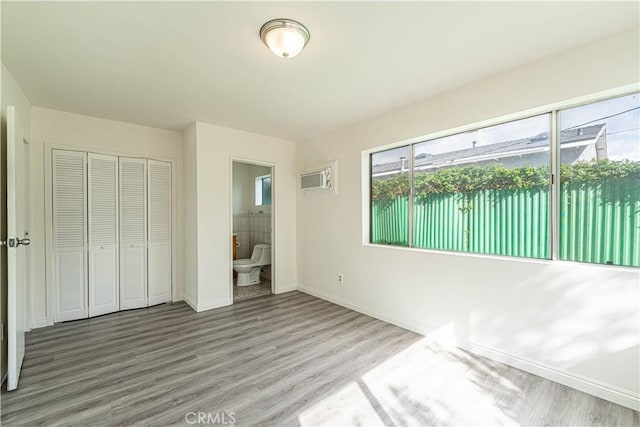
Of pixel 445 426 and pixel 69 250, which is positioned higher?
pixel 69 250

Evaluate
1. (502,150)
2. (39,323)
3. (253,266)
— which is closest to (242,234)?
(253,266)

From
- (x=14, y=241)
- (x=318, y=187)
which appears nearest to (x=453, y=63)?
(x=318, y=187)

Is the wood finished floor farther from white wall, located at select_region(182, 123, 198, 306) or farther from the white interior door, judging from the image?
white wall, located at select_region(182, 123, 198, 306)

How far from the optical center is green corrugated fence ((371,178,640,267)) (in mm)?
1883

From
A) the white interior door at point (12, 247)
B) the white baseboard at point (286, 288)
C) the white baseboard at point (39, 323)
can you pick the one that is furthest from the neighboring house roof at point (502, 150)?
the white baseboard at point (39, 323)

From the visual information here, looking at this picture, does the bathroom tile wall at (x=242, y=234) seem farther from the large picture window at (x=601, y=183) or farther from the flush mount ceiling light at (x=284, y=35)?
the large picture window at (x=601, y=183)

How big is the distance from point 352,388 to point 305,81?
2488mm

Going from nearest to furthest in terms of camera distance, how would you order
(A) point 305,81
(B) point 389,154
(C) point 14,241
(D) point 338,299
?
(C) point 14,241 < (A) point 305,81 < (B) point 389,154 < (D) point 338,299

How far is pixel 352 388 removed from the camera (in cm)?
196

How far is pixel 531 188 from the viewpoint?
228 centimetres

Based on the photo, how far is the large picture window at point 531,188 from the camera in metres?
1.89

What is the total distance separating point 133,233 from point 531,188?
440 cm

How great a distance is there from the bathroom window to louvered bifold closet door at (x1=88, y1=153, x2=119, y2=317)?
2663 mm

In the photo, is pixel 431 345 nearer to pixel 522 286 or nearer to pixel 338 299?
pixel 522 286
